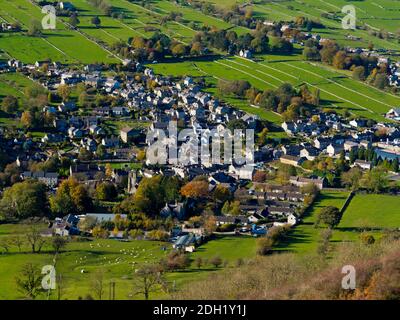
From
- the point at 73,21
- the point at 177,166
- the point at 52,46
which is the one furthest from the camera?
the point at 73,21

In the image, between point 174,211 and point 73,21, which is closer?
point 174,211

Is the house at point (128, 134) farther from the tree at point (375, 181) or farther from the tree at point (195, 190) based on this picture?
the tree at point (375, 181)

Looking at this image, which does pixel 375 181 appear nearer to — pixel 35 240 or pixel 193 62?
pixel 35 240

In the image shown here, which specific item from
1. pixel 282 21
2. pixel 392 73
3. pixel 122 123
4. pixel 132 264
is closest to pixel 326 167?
pixel 122 123

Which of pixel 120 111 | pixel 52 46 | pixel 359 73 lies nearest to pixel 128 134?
pixel 120 111

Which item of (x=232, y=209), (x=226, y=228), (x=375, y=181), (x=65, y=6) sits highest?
(x=65, y=6)

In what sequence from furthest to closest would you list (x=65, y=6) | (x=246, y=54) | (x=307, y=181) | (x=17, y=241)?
1. (x=65, y=6)
2. (x=246, y=54)
3. (x=307, y=181)
4. (x=17, y=241)

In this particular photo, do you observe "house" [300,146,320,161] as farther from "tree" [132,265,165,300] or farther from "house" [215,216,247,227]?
"tree" [132,265,165,300]
